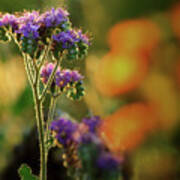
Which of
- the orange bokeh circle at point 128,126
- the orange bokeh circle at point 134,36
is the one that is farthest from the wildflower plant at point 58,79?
the orange bokeh circle at point 134,36

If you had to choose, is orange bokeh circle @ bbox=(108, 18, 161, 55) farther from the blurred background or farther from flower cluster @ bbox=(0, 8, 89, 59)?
flower cluster @ bbox=(0, 8, 89, 59)

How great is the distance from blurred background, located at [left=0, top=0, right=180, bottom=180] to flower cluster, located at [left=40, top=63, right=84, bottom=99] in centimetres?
31

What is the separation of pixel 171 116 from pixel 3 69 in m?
2.35

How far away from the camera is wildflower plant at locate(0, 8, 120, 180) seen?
3.15 m

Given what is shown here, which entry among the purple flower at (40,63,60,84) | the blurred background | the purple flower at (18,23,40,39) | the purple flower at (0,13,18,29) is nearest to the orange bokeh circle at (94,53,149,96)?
the blurred background

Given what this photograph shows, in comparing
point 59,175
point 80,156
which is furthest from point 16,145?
point 80,156

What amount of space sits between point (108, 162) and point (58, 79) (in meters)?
0.62

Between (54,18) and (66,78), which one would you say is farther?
(66,78)

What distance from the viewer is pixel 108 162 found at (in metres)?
3.23

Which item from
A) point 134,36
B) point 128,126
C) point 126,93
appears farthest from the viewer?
point 134,36

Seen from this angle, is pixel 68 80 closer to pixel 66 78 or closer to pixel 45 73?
pixel 66 78

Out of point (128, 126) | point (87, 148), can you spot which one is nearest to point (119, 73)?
point (128, 126)

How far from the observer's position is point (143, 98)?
499 cm

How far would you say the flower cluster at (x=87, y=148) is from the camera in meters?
3.21
